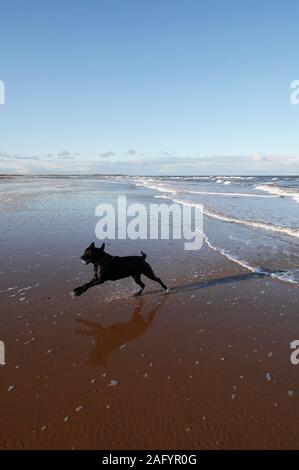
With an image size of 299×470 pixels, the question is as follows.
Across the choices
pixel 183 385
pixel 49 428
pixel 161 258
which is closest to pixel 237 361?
pixel 183 385

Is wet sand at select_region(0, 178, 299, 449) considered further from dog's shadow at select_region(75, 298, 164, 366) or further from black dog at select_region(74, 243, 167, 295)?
black dog at select_region(74, 243, 167, 295)

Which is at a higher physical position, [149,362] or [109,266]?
[109,266]

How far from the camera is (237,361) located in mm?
4914

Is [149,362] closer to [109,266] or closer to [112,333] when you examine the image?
[112,333]

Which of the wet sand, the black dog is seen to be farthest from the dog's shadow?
the black dog

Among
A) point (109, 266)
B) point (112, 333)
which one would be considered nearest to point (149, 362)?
point (112, 333)

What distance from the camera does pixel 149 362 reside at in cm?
489

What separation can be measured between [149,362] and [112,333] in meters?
1.06

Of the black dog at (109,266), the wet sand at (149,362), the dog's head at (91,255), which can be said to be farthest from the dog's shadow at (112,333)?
the dog's head at (91,255)

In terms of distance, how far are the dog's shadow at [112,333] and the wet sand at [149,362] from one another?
0.09 ft

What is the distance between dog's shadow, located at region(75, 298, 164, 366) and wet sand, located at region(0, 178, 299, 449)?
0.09ft

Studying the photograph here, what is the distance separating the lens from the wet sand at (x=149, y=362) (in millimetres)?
3611

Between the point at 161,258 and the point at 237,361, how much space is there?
535 cm

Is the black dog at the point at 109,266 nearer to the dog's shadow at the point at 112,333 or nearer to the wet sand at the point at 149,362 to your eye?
the wet sand at the point at 149,362
